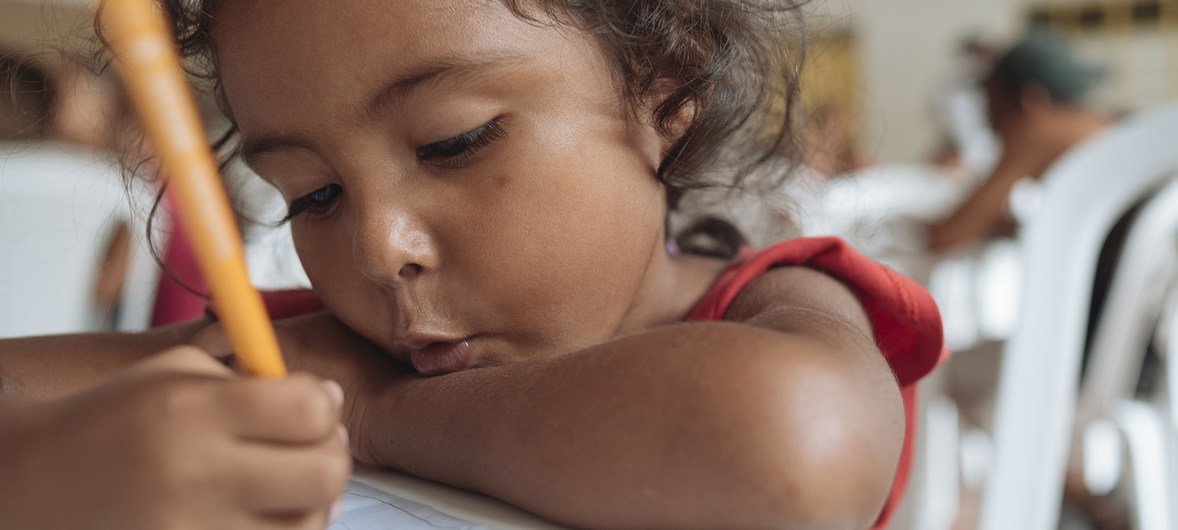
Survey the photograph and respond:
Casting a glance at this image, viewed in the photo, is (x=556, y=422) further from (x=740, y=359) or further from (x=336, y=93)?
(x=336, y=93)

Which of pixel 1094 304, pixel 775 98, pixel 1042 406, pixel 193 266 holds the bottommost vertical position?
pixel 1094 304

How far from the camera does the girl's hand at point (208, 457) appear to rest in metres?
0.27

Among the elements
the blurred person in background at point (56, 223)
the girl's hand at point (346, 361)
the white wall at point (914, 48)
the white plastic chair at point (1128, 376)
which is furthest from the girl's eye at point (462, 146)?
the white wall at point (914, 48)

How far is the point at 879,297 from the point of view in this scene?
23.7 inches

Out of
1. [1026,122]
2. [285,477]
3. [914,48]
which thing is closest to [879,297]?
[285,477]

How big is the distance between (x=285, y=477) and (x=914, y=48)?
6780 mm

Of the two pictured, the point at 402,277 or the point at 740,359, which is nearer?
the point at 740,359

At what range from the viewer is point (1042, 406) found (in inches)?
28.3

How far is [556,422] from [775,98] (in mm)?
488

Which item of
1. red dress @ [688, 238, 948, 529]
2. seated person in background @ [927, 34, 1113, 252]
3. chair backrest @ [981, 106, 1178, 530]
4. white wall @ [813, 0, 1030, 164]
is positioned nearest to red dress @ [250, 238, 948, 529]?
red dress @ [688, 238, 948, 529]

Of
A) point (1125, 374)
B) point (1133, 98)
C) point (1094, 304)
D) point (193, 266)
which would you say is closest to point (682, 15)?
point (1125, 374)

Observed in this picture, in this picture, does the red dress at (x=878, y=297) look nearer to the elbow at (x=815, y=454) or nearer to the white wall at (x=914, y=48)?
the elbow at (x=815, y=454)

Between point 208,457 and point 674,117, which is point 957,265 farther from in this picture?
point 208,457

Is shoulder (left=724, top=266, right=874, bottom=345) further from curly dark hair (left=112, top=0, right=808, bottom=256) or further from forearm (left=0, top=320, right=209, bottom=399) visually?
forearm (left=0, top=320, right=209, bottom=399)
